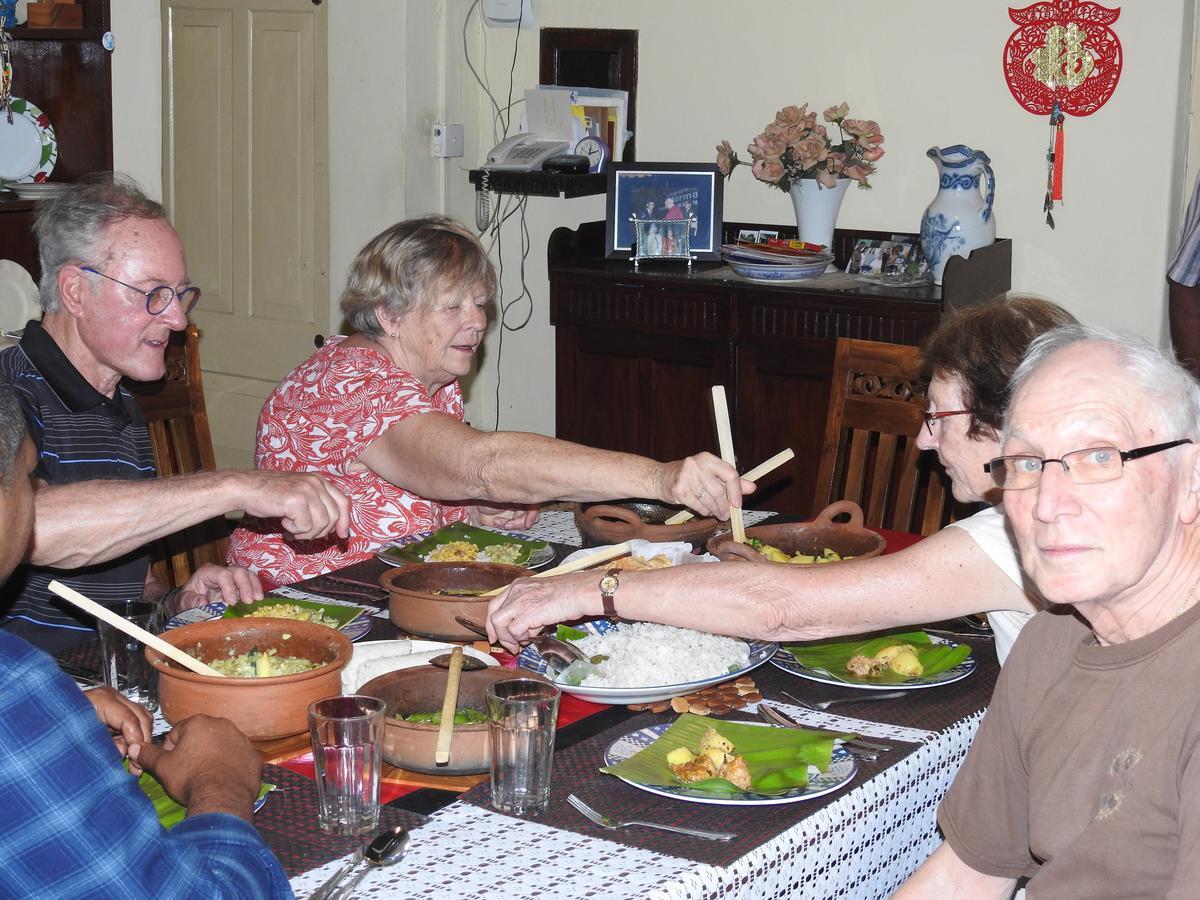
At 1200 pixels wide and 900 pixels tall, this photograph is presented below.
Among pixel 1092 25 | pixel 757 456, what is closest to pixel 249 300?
pixel 757 456

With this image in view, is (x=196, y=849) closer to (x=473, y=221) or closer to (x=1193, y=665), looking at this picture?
(x=1193, y=665)

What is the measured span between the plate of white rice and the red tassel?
2.64 m

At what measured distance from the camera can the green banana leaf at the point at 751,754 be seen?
5.01ft

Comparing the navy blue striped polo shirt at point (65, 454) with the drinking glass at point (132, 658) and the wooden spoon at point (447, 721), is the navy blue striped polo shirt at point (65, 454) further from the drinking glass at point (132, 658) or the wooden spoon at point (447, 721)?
the wooden spoon at point (447, 721)

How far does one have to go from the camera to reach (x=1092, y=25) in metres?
3.99

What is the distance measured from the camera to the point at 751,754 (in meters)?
1.59

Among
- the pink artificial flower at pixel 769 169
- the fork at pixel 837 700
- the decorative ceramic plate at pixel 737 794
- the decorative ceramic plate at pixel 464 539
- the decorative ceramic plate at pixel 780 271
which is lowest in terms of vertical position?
the fork at pixel 837 700

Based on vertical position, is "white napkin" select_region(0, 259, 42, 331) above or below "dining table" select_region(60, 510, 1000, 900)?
above

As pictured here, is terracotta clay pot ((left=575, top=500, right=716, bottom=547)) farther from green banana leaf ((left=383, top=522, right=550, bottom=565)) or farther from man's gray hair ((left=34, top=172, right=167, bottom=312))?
man's gray hair ((left=34, top=172, right=167, bottom=312))

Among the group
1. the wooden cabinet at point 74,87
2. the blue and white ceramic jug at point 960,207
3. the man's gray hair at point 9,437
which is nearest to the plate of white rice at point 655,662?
the man's gray hair at point 9,437

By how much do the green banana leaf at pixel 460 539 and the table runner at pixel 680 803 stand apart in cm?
69

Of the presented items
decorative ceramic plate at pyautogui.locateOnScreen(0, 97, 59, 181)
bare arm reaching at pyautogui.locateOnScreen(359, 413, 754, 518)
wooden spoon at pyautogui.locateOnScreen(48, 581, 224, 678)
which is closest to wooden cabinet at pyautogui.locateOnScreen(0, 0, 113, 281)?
decorative ceramic plate at pyautogui.locateOnScreen(0, 97, 59, 181)

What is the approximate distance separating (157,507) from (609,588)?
27.2 inches

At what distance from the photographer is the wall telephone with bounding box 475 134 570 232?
4641 millimetres
